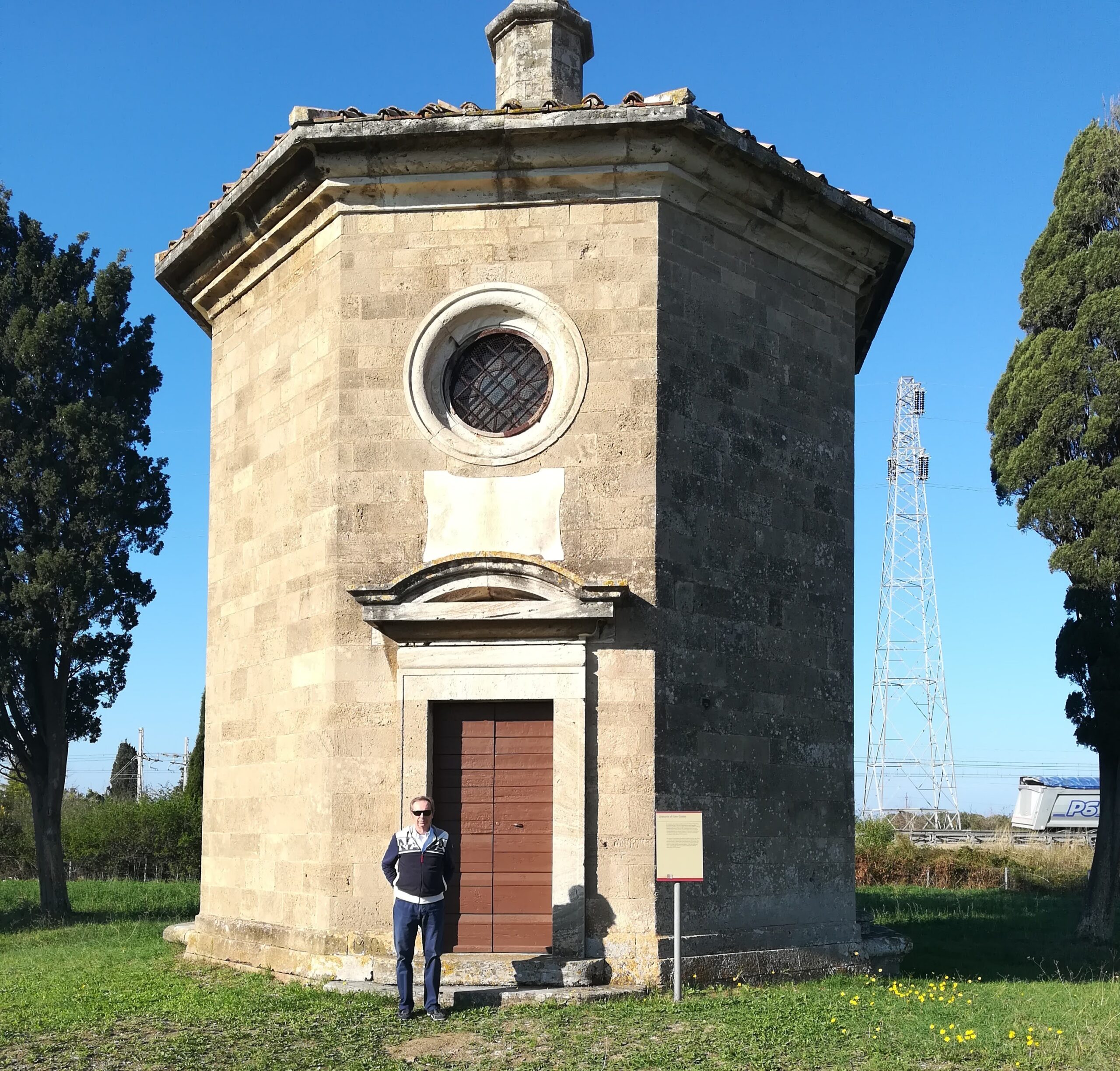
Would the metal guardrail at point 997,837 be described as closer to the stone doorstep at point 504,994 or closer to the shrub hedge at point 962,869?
the shrub hedge at point 962,869

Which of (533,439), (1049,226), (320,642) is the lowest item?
(320,642)

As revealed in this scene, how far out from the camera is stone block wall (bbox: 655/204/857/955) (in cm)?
927

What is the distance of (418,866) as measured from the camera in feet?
26.7

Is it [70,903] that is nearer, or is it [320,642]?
[320,642]

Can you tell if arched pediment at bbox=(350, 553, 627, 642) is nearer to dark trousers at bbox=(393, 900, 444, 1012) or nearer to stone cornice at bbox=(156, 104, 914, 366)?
dark trousers at bbox=(393, 900, 444, 1012)

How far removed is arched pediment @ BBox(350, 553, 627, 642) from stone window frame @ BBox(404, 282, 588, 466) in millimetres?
923

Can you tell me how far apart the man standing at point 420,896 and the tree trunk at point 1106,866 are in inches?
449

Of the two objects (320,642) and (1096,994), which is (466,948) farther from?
(1096,994)

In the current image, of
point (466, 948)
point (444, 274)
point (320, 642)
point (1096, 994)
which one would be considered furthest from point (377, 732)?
point (1096, 994)

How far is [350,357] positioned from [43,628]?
889cm

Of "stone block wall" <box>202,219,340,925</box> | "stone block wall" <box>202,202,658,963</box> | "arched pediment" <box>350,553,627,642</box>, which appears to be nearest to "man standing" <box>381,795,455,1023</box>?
"stone block wall" <box>202,202,658,963</box>

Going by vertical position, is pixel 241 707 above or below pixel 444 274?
below

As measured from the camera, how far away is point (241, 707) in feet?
35.4

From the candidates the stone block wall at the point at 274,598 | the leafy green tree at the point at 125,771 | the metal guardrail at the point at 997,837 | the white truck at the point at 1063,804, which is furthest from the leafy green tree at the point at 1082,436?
the leafy green tree at the point at 125,771
